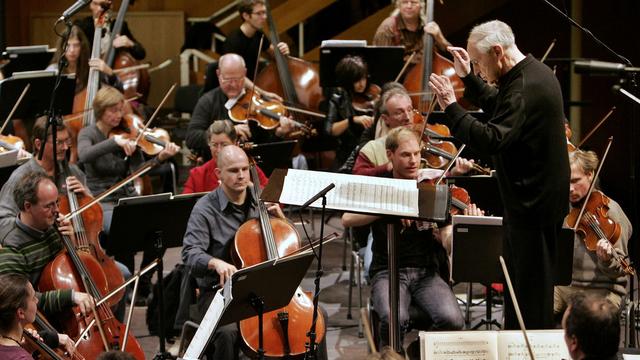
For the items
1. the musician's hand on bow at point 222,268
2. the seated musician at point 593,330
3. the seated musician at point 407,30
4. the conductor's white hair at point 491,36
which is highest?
the conductor's white hair at point 491,36

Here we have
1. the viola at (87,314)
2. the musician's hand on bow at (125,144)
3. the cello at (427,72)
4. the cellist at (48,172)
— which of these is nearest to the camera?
the viola at (87,314)

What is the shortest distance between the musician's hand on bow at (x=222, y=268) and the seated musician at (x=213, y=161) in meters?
1.23

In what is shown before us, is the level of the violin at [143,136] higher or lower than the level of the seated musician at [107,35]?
lower

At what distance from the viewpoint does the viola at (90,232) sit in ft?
15.7

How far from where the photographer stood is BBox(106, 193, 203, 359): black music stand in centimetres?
436

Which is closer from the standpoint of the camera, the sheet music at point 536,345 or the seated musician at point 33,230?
the sheet music at point 536,345

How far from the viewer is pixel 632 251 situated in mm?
6145

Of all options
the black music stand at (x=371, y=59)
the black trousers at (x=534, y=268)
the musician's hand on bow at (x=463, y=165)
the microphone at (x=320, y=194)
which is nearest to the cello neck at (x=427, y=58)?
the black music stand at (x=371, y=59)

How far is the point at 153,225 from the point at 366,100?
260 cm

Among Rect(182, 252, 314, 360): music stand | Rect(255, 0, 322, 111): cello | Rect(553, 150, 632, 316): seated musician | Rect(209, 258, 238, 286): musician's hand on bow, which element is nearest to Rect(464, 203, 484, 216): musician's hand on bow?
Rect(553, 150, 632, 316): seated musician

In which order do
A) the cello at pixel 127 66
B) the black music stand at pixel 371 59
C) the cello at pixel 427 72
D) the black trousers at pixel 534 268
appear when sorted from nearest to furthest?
1. the black trousers at pixel 534 268
2. the cello at pixel 427 72
3. the black music stand at pixel 371 59
4. the cello at pixel 127 66

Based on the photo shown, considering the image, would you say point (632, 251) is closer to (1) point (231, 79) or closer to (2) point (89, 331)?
(1) point (231, 79)

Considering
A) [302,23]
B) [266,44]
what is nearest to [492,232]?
[266,44]

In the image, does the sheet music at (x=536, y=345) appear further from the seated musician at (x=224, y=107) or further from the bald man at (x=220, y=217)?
the seated musician at (x=224, y=107)
